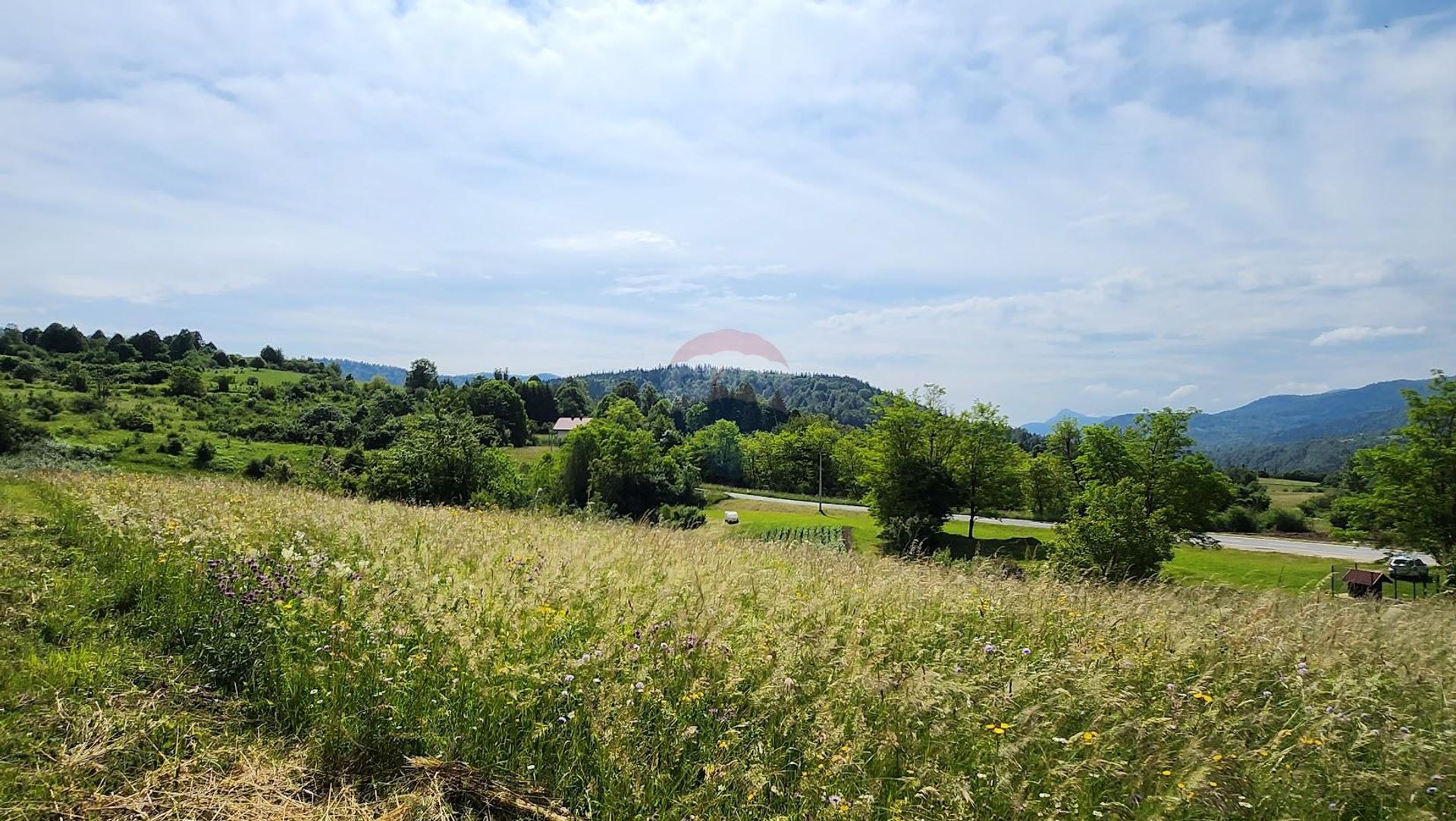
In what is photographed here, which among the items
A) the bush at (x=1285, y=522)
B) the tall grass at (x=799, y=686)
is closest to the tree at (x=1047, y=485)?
the bush at (x=1285, y=522)

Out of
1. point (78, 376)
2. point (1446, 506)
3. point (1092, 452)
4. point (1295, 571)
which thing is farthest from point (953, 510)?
point (78, 376)

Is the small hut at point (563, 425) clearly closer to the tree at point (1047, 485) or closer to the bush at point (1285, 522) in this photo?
the tree at point (1047, 485)

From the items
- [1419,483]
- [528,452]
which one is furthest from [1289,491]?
[528,452]

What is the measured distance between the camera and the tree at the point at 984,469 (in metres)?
53.7

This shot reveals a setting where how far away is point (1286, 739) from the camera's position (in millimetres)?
3631

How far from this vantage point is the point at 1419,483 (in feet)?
116

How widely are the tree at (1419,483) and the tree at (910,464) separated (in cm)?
2387

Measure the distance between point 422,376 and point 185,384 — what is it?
59.6 meters

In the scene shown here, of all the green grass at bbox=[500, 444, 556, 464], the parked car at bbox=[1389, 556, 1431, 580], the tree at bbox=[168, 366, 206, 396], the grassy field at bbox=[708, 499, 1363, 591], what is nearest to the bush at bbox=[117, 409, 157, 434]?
the tree at bbox=[168, 366, 206, 396]

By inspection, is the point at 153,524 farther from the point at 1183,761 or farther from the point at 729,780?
the point at 1183,761

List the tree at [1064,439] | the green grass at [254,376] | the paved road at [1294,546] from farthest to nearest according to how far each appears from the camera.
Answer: the green grass at [254,376] < the tree at [1064,439] < the paved road at [1294,546]

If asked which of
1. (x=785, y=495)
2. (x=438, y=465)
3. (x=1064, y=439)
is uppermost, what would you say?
(x=1064, y=439)

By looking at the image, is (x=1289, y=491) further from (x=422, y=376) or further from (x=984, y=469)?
(x=422, y=376)

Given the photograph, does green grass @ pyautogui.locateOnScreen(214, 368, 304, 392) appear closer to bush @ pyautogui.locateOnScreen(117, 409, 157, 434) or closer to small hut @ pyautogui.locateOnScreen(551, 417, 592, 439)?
bush @ pyautogui.locateOnScreen(117, 409, 157, 434)
